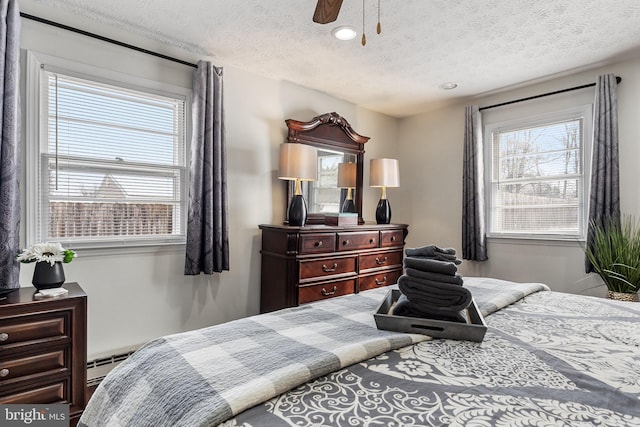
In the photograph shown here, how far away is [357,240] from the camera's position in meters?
3.31

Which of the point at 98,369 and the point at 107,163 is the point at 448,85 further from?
the point at 98,369

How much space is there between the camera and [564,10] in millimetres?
2184

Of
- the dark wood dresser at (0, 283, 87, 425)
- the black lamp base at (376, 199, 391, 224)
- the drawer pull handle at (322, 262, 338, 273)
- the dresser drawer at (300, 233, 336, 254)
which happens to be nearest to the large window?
the dark wood dresser at (0, 283, 87, 425)

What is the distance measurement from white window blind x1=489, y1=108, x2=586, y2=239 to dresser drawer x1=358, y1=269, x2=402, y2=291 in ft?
3.87

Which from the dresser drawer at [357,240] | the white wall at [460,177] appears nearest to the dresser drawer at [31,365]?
the dresser drawer at [357,240]

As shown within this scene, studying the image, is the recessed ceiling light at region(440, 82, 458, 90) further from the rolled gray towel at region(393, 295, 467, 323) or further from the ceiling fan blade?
the rolled gray towel at region(393, 295, 467, 323)

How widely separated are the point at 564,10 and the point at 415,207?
2.57 m

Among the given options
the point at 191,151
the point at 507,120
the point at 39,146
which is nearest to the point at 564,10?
the point at 507,120

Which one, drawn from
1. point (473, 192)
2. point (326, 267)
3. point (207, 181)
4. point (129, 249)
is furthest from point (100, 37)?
point (473, 192)

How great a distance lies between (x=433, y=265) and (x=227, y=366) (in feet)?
2.49

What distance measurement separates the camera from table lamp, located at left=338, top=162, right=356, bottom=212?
3.81m

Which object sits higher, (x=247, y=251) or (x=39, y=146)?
(x=39, y=146)

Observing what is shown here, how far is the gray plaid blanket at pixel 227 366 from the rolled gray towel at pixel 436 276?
219mm

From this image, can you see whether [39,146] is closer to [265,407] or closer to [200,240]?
[200,240]
